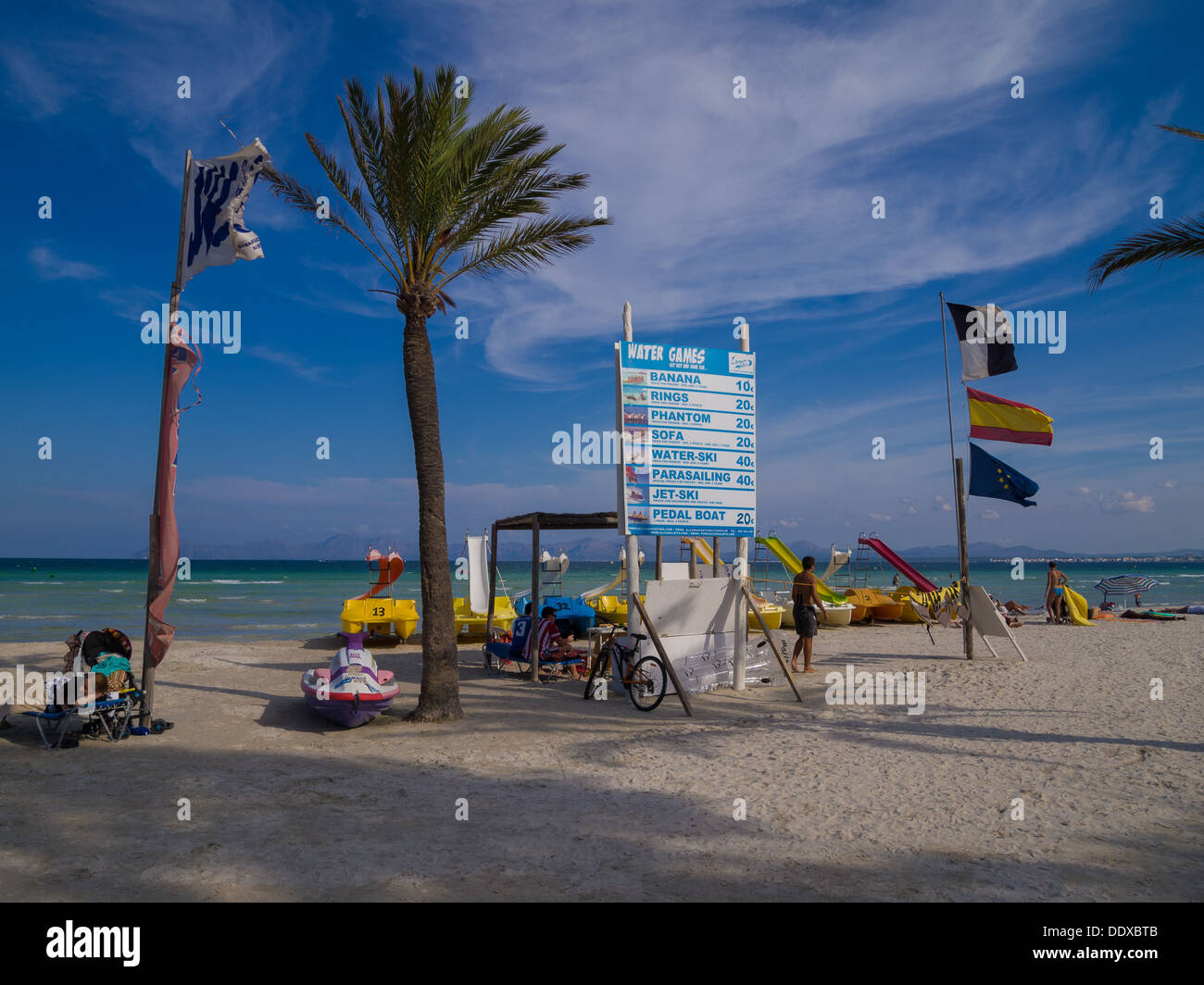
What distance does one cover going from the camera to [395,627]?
58.6 ft

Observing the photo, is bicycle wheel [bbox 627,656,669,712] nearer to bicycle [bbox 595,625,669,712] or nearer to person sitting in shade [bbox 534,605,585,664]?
bicycle [bbox 595,625,669,712]

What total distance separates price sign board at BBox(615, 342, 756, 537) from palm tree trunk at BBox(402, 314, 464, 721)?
2.54 meters

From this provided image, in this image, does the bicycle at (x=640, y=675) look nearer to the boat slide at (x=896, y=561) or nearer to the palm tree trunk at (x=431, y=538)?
the palm tree trunk at (x=431, y=538)

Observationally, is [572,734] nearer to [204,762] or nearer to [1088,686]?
[204,762]

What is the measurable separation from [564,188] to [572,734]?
6.81m

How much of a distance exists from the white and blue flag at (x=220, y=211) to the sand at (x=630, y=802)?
525 centimetres

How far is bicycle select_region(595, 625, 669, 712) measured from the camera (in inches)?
397

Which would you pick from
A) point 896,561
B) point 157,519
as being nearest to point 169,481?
point 157,519

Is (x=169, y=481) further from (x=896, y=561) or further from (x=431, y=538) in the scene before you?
(x=896, y=561)

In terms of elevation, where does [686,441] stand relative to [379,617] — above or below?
above

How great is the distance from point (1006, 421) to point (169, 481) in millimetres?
13360

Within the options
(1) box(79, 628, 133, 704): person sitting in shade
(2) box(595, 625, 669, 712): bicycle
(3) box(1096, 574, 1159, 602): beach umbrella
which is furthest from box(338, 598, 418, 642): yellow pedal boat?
(3) box(1096, 574, 1159, 602): beach umbrella

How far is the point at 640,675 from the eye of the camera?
33.2 feet
